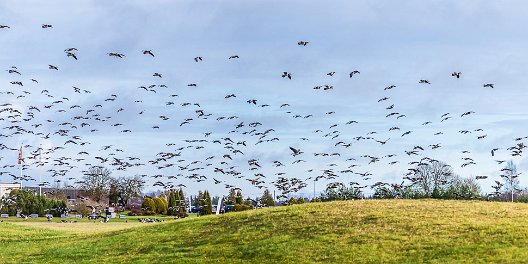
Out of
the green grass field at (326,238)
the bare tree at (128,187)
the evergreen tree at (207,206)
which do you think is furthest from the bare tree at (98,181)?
the green grass field at (326,238)

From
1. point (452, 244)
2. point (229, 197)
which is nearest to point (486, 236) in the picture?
point (452, 244)

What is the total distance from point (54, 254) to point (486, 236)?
24.5 metres

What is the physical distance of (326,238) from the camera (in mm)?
30594

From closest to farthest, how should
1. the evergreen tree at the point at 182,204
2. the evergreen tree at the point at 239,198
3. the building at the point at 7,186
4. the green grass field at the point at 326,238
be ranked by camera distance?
the green grass field at the point at 326,238 → the evergreen tree at the point at 239,198 → the evergreen tree at the point at 182,204 → the building at the point at 7,186

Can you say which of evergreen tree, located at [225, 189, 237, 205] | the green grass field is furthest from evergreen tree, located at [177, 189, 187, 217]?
the green grass field

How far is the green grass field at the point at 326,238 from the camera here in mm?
26875

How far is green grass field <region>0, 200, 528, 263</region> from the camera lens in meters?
26.9

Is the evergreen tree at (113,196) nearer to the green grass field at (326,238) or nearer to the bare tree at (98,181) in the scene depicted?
the bare tree at (98,181)

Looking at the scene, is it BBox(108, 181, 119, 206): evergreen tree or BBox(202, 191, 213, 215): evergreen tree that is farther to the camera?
BBox(108, 181, 119, 206): evergreen tree

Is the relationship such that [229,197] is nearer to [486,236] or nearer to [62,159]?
[62,159]

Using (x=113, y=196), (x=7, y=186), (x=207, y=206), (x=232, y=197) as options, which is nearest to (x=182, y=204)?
(x=232, y=197)

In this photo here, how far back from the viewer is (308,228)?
3297 cm

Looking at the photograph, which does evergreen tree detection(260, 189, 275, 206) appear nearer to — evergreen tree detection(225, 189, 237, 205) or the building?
evergreen tree detection(225, 189, 237, 205)

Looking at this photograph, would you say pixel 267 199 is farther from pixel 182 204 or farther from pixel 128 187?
pixel 128 187
